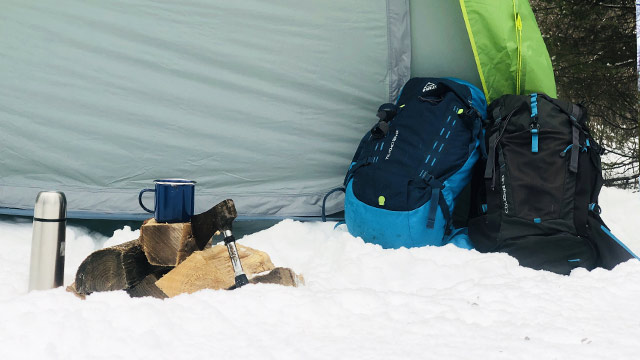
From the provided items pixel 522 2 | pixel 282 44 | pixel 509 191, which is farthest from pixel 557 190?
pixel 282 44

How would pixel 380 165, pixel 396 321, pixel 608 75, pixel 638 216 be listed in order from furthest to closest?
pixel 608 75 < pixel 638 216 < pixel 380 165 < pixel 396 321

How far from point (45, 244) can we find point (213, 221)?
46 cm

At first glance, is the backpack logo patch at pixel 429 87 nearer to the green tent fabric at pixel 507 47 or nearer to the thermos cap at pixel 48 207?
the green tent fabric at pixel 507 47

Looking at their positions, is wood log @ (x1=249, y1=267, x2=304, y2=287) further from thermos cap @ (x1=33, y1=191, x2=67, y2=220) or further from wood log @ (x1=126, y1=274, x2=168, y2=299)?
thermos cap @ (x1=33, y1=191, x2=67, y2=220)

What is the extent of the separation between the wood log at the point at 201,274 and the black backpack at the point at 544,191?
965 mm

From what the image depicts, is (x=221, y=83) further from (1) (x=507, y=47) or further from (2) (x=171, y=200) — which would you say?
(1) (x=507, y=47)

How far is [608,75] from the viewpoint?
13.6ft

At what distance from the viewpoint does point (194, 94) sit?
2.36 metres

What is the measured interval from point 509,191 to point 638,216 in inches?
41.1

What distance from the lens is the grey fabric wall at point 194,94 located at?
7.54 feet

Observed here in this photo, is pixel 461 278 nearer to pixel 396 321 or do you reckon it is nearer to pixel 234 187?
pixel 396 321

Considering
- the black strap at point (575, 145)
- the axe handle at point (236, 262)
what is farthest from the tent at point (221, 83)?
the axe handle at point (236, 262)

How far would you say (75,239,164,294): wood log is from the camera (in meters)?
1.59

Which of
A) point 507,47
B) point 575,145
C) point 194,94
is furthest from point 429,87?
point 194,94
